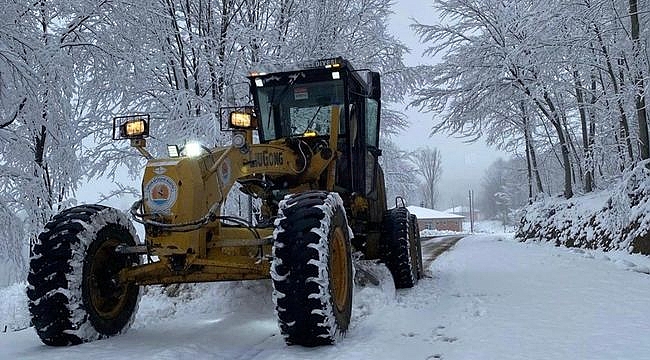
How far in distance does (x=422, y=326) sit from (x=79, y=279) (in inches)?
112

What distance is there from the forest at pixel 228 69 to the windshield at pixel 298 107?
2593mm

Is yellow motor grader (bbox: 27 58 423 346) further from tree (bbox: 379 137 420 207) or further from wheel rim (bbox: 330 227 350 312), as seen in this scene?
tree (bbox: 379 137 420 207)

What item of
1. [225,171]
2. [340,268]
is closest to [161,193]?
[225,171]

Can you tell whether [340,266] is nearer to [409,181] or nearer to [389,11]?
[389,11]

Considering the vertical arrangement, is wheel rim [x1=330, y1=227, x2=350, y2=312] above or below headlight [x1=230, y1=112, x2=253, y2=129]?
below

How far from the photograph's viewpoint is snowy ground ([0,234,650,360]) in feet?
12.9

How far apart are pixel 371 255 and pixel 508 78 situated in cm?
1424

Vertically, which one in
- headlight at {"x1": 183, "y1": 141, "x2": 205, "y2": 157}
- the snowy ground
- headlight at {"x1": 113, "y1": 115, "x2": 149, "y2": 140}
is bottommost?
the snowy ground

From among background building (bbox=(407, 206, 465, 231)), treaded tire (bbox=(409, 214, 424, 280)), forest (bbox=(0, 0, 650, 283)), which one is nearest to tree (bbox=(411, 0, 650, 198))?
forest (bbox=(0, 0, 650, 283))

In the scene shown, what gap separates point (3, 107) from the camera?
6664 millimetres

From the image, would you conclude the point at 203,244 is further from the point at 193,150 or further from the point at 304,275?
the point at 304,275

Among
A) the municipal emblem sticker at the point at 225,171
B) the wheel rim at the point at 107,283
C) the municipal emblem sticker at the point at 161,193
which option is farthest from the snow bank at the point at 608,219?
the wheel rim at the point at 107,283

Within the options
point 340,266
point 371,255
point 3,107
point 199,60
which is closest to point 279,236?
point 340,266

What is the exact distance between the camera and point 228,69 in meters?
12.2
